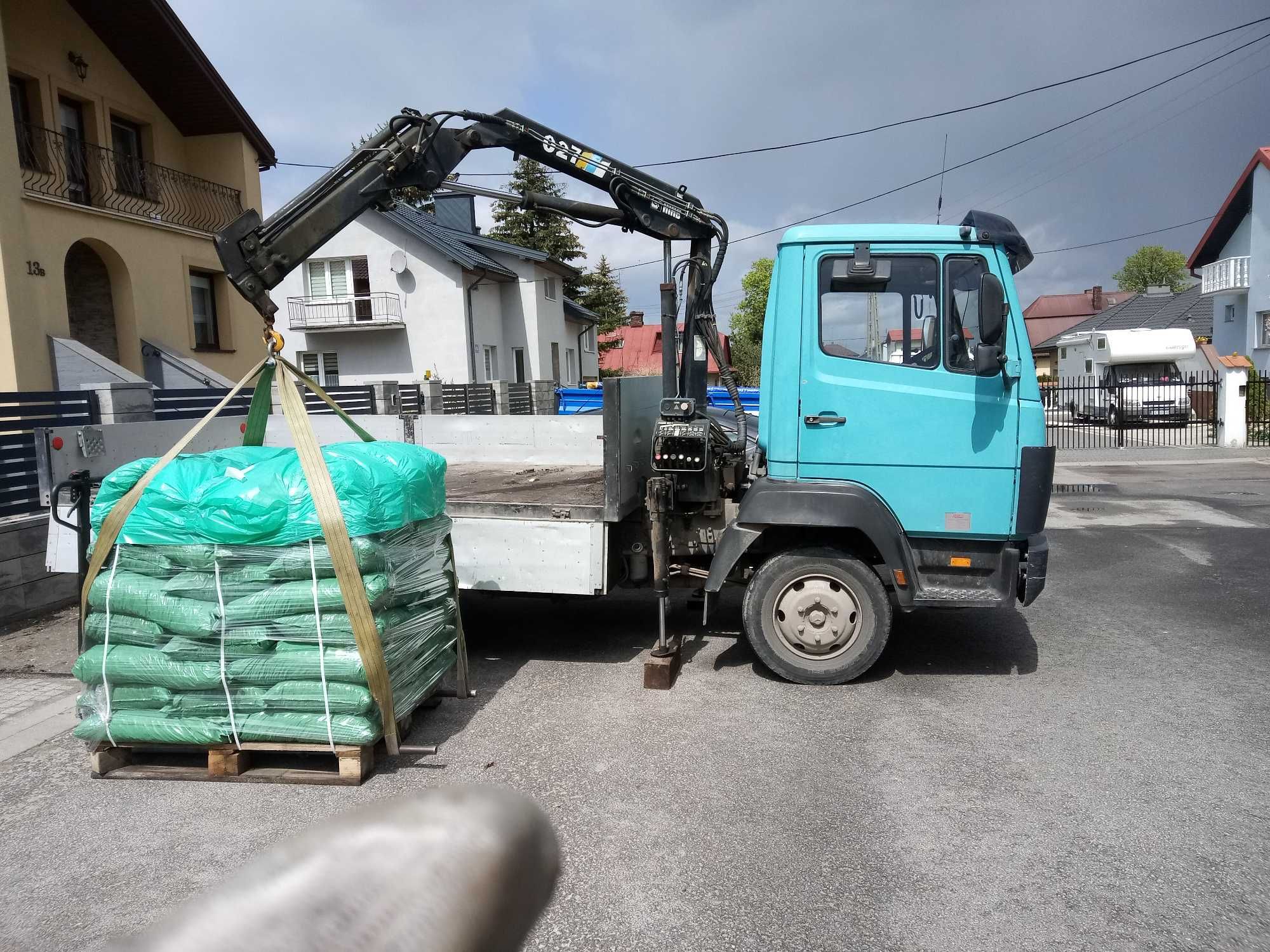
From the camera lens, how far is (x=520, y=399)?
74.3 ft

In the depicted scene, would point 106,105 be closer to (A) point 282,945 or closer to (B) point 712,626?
(B) point 712,626

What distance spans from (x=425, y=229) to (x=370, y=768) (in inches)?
1131

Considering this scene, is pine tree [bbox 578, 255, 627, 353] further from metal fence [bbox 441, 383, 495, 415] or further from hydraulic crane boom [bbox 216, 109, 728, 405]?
hydraulic crane boom [bbox 216, 109, 728, 405]

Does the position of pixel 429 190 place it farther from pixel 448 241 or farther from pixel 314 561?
pixel 448 241

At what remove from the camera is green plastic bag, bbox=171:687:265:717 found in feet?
15.1

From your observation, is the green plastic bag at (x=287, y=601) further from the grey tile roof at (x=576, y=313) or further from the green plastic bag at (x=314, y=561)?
the grey tile roof at (x=576, y=313)

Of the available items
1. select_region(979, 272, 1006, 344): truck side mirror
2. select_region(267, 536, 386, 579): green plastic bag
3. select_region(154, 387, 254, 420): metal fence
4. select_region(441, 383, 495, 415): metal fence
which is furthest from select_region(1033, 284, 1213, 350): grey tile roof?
select_region(267, 536, 386, 579): green plastic bag

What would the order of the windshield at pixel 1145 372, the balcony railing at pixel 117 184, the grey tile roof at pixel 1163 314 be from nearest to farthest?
1. the balcony railing at pixel 117 184
2. the windshield at pixel 1145 372
3. the grey tile roof at pixel 1163 314

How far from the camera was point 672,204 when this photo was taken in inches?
276

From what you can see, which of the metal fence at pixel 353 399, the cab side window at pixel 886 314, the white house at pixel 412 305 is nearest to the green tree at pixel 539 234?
the white house at pixel 412 305

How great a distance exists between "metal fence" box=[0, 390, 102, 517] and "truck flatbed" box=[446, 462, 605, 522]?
4041mm

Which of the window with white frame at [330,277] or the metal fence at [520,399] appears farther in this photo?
the window with white frame at [330,277]

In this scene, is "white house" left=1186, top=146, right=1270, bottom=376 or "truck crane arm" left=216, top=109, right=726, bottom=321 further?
"white house" left=1186, top=146, right=1270, bottom=376

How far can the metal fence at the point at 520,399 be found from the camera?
2194 cm
